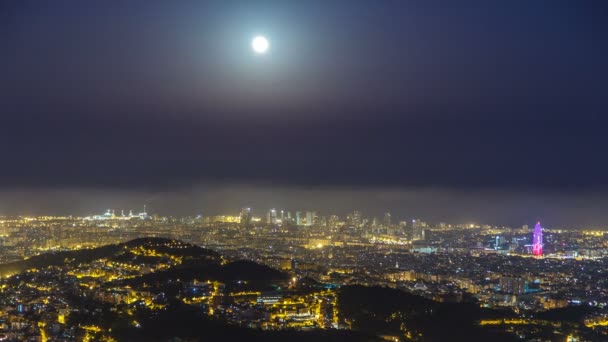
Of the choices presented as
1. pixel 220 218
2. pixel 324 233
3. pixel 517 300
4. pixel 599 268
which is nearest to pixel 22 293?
pixel 517 300

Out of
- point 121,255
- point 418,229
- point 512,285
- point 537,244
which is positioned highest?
point 418,229

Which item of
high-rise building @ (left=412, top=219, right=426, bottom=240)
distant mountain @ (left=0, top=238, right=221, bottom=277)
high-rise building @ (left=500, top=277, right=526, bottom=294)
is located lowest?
high-rise building @ (left=500, top=277, right=526, bottom=294)

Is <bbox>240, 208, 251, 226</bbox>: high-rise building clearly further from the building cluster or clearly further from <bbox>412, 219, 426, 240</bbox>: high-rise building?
<bbox>412, 219, 426, 240</bbox>: high-rise building

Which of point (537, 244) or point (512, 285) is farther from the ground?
point (537, 244)

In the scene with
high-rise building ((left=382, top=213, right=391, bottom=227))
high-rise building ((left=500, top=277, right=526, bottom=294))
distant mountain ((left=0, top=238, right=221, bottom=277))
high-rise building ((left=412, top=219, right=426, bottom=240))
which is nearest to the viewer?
high-rise building ((left=500, top=277, right=526, bottom=294))

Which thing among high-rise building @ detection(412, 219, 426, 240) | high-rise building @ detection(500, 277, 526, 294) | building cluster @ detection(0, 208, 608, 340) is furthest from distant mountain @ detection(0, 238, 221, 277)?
high-rise building @ detection(412, 219, 426, 240)

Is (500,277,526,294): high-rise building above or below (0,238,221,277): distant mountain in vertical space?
below

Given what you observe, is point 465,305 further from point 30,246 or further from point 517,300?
point 30,246

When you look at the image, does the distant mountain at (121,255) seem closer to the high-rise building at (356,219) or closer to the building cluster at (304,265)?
the building cluster at (304,265)

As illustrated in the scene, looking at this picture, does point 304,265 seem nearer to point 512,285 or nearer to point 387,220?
point 512,285

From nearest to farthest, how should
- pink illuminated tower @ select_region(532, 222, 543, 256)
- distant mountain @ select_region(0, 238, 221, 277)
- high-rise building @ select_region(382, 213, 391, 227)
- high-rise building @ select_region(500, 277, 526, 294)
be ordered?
high-rise building @ select_region(500, 277, 526, 294)
distant mountain @ select_region(0, 238, 221, 277)
pink illuminated tower @ select_region(532, 222, 543, 256)
high-rise building @ select_region(382, 213, 391, 227)

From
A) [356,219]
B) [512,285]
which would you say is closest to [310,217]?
[356,219]

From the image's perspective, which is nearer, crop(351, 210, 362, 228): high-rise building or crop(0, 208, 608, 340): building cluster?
crop(0, 208, 608, 340): building cluster
